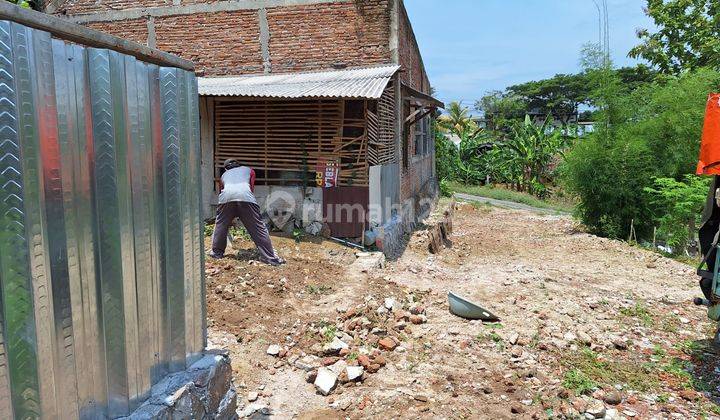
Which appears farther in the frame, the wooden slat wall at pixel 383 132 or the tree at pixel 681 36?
the tree at pixel 681 36

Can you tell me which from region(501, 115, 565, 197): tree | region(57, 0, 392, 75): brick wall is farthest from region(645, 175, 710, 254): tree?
region(501, 115, 565, 197): tree

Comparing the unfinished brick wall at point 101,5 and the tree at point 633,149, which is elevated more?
the unfinished brick wall at point 101,5

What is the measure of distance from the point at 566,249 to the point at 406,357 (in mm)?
7182

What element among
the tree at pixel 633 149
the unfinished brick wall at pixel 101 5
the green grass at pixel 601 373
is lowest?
the green grass at pixel 601 373

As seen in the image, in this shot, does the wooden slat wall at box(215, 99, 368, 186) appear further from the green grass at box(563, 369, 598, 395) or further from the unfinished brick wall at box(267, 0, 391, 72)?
the green grass at box(563, 369, 598, 395)

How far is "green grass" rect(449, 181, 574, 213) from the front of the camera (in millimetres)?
19866

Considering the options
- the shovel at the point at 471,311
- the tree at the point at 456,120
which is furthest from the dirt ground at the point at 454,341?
the tree at the point at 456,120

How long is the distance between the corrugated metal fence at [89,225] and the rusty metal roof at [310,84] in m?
4.64

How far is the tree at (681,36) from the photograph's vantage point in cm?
1463

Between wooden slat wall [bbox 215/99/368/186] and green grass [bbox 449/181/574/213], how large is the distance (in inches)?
511

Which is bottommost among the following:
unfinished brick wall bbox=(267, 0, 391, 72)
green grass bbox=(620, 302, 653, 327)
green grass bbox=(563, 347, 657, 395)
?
green grass bbox=(563, 347, 657, 395)

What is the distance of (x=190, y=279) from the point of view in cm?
272

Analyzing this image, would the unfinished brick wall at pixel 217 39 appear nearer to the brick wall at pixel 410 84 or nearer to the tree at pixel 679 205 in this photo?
the brick wall at pixel 410 84

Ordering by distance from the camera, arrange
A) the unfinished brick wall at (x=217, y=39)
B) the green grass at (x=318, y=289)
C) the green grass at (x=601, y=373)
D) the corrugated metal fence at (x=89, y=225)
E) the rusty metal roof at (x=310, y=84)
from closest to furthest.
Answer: the corrugated metal fence at (x=89, y=225)
the green grass at (x=601, y=373)
the green grass at (x=318, y=289)
the rusty metal roof at (x=310, y=84)
the unfinished brick wall at (x=217, y=39)
